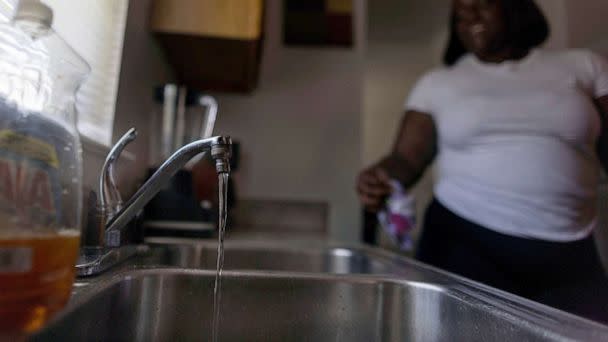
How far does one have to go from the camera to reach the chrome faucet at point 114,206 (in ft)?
1.53

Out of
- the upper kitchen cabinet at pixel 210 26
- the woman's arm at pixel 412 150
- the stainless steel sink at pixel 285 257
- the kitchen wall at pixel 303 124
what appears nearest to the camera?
the stainless steel sink at pixel 285 257

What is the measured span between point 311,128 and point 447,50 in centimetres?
57

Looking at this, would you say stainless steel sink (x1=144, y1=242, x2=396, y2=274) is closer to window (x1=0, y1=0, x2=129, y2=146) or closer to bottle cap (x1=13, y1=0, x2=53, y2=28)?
window (x1=0, y1=0, x2=129, y2=146)

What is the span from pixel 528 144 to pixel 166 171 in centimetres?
80

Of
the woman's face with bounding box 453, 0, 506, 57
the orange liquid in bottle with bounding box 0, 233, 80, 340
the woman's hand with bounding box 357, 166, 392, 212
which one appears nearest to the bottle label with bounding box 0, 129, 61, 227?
the orange liquid in bottle with bounding box 0, 233, 80, 340

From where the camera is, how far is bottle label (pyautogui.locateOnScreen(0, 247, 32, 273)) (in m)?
0.24

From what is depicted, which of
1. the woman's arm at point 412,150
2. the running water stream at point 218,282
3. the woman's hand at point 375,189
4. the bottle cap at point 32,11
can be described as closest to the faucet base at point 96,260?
the running water stream at point 218,282

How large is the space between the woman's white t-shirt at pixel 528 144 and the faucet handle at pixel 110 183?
77 centimetres

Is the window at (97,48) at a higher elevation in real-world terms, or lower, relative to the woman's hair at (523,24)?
lower

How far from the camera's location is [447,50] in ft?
4.01

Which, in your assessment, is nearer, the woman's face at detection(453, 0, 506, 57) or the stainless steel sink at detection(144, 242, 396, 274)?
the stainless steel sink at detection(144, 242, 396, 274)

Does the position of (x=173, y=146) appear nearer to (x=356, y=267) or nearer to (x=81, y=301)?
(x=356, y=267)

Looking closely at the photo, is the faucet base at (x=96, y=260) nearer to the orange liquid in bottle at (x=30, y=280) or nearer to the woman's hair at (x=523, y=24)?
the orange liquid in bottle at (x=30, y=280)

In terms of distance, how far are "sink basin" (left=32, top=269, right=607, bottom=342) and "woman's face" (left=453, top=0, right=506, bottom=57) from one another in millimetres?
784
